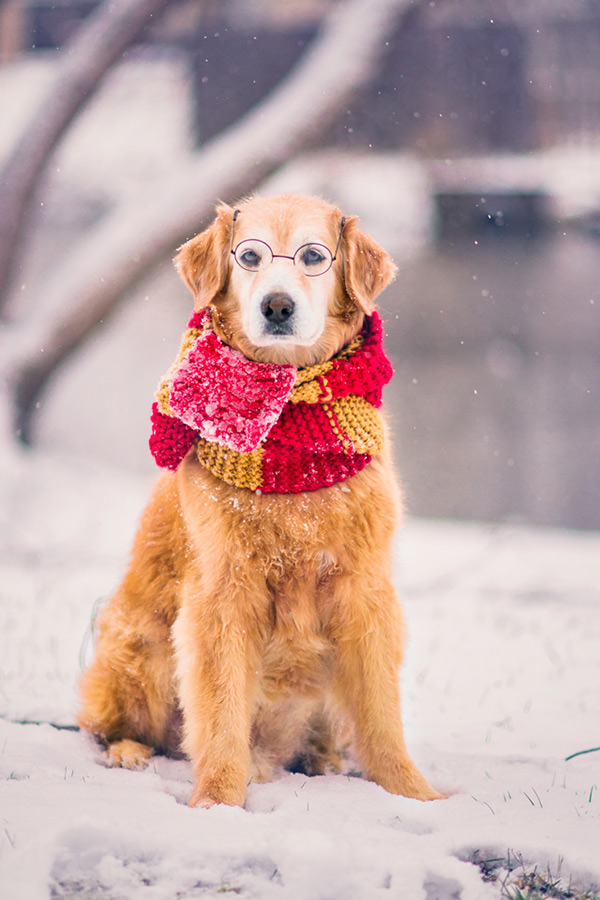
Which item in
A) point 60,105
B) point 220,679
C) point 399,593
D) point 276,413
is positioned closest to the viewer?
point 276,413

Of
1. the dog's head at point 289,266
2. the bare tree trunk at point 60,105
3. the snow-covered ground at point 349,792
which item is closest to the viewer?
the snow-covered ground at point 349,792

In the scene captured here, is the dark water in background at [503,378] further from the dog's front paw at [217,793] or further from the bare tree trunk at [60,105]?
the dog's front paw at [217,793]

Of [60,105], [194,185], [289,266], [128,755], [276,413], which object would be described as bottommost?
[128,755]

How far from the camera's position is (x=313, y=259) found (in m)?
1.85

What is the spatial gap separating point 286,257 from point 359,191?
178 inches

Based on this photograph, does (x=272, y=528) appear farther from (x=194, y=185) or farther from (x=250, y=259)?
(x=194, y=185)

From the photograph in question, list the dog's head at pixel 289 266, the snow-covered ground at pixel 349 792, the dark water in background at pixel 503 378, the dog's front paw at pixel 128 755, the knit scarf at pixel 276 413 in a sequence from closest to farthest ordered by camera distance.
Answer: the snow-covered ground at pixel 349 792, the knit scarf at pixel 276 413, the dog's head at pixel 289 266, the dog's front paw at pixel 128 755, the dark water in background at pixel 503 378

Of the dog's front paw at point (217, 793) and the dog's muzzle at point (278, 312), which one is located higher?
the dog's muzzle at point (278, 312)

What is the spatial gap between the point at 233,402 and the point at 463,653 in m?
2.14

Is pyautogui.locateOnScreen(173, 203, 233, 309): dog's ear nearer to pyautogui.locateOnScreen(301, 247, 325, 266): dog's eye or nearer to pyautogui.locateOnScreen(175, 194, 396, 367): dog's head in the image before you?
pyautogui.locateOnScreen(175, 194, 396, 367): dog's head

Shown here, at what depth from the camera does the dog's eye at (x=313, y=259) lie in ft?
6.05

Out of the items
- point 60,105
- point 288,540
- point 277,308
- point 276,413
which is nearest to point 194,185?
point 60,105

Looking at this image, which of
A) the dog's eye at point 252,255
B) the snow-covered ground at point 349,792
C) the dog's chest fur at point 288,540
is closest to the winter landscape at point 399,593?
the snow-covered ground at point 349,792

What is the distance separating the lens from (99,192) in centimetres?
653
